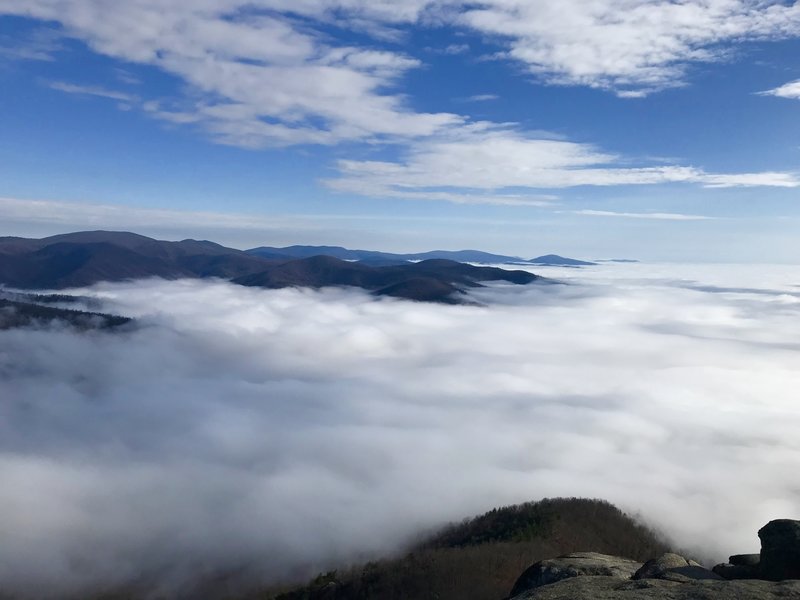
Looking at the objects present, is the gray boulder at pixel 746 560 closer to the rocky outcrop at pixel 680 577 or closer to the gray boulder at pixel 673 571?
the rocky outcrop at pixel 680 577

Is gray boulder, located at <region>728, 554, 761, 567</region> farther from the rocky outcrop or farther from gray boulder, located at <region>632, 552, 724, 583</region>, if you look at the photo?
gray boulder, located at <region>632, 552, 724, 583</region>

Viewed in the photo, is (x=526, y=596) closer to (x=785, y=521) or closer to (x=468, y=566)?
(x=785, y=521)

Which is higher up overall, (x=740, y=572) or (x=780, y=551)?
(x=780, y=551)

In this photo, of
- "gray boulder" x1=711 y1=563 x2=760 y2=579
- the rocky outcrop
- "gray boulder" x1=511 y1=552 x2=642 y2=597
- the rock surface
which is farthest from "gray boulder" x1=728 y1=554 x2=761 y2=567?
the rock surface

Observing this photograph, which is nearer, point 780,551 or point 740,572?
point 780,551

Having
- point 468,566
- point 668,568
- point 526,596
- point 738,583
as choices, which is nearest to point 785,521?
point 668,568

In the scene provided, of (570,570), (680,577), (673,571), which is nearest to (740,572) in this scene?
(673,571)

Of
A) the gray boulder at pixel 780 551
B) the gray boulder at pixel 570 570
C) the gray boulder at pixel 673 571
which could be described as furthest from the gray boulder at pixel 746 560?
the gray boulder at pixel 570 570

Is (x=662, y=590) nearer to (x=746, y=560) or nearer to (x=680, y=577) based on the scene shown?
(x=680, y=577)
